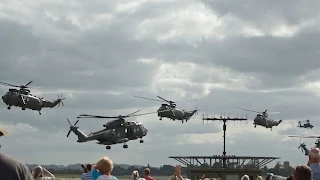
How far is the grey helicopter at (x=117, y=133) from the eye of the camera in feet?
181

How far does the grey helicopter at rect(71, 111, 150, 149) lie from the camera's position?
55125 millimetres

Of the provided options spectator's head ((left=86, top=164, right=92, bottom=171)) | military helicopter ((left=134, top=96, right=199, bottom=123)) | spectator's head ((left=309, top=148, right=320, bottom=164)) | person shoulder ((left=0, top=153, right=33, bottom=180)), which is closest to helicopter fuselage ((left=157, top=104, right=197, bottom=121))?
military helicopter ((left=134, top=96, right=199, bottom=123))

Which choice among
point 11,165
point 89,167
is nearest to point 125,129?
point 89,167

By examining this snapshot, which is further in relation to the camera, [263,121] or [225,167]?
[263,121]

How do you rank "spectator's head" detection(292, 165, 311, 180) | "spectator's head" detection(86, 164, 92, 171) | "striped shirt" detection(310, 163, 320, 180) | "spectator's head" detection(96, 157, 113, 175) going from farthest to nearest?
"spectator's head" detection(86, 164, 92, 171) < "striped shirt" detection(310, 163, 320, 180) < "spectator's head" detection(96, 157, 113, 175) < "spectator's head" detection(292, 165, 311, 180)

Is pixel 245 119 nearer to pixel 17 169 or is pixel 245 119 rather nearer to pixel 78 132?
pixel 78 132

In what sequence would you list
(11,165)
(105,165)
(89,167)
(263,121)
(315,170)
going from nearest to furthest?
1. (11,165)
2. (105,165)
3. (315,170)
4. (89,167)
5. (263,121)

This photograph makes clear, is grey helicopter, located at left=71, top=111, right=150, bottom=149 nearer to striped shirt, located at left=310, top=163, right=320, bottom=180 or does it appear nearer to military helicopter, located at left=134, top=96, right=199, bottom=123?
military helicopter, located at left=134, top=96, right=199, bottom=123

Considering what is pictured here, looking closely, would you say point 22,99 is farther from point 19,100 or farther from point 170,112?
point 170,112

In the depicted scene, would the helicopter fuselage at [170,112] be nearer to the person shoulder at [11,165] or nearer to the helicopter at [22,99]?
the helicopter at [22,99]

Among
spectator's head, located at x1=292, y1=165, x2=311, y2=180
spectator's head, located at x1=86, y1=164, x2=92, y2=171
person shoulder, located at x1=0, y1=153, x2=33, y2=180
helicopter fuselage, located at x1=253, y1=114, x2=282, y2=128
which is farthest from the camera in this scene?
helicopter fuselage, located at x1=253, y1=114, x2=282, y2=128

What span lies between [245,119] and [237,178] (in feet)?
69.4

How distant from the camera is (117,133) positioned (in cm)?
5553

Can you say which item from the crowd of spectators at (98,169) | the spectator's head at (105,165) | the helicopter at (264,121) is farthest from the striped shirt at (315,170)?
the helicopter at (264,121)
